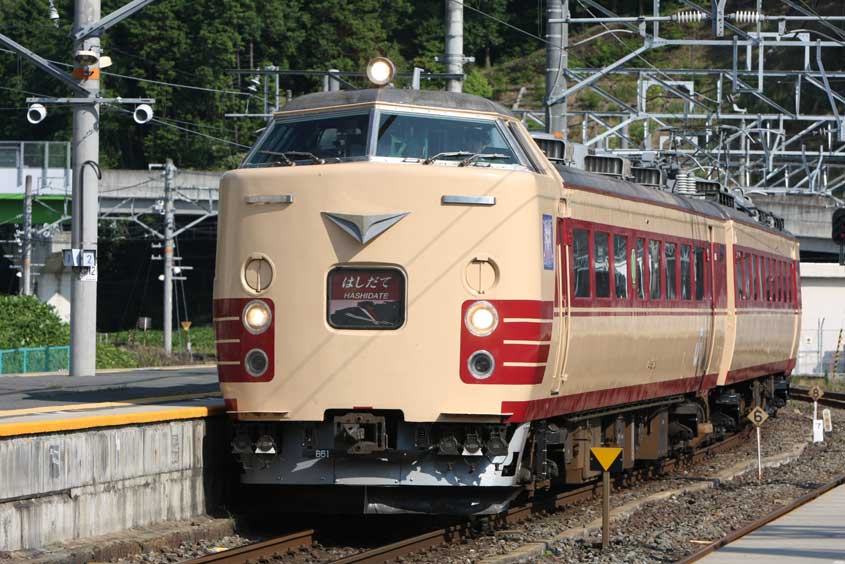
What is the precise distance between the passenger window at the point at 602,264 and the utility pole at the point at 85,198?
10259 mm

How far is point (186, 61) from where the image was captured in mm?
90938

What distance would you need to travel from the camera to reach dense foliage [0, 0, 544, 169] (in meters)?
89.6

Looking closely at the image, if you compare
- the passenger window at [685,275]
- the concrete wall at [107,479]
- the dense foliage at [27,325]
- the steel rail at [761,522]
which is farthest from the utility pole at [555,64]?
the dense foliage at [27,325]

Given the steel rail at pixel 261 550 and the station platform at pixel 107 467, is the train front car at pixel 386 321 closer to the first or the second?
the steel rail at pixel 261 550

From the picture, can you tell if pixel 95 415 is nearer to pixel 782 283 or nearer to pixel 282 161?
pixel 282 161

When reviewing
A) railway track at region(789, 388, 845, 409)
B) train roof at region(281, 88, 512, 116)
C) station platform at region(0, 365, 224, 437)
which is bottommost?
railway track at region(789, 388, 845, 409)

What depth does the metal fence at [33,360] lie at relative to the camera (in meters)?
39.5

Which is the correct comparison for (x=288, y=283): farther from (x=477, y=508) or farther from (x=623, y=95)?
(x=623, y=95)

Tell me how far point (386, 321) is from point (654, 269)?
4769 mm

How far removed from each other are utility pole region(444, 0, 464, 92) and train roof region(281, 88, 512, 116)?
1035 centimetres

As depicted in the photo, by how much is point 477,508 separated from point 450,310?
5.95 feet

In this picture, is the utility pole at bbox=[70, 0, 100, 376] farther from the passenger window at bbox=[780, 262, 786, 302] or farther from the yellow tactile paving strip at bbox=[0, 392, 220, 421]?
the passenger window at bbox=[780, 262, 786, 302]

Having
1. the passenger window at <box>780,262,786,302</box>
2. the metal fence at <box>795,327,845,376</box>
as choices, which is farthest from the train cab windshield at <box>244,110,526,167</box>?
the metal fence at <box>795,327,845,376</box>

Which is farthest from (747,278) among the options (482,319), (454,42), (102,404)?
(102,404)
